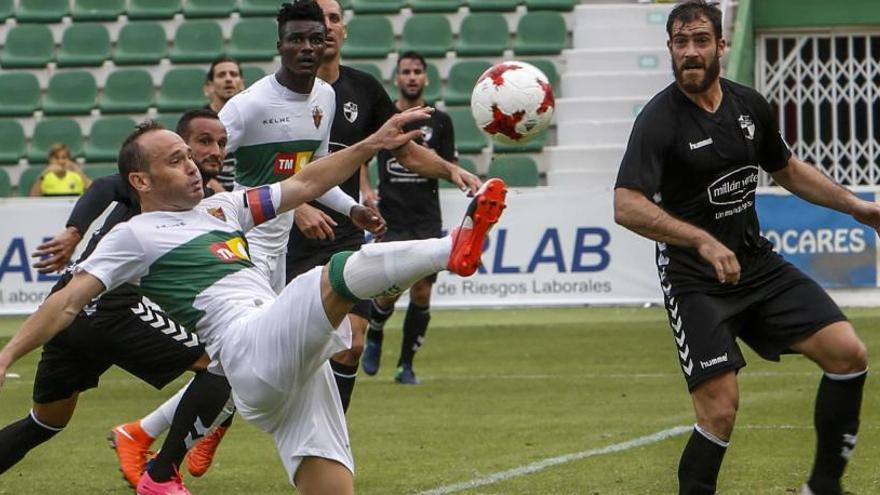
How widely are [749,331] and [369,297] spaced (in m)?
2.09

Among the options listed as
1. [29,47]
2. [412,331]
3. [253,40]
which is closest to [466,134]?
[253,40]

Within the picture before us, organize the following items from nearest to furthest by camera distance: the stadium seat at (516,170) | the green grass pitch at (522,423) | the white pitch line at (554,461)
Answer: the white pitch line at (554,461), the green grass pitch at (522,423), the stadium seat at (516,170)

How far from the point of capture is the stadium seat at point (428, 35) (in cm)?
2184

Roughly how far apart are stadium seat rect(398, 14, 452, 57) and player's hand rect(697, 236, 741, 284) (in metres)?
15.8

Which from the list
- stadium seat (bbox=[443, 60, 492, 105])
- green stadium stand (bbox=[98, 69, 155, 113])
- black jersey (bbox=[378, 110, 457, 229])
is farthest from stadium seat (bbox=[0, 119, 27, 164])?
black jersey (bbox=[378, 110, 457, 229])

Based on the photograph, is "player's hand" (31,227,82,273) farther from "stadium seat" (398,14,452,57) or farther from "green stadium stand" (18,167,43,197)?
"stadium seat" (398,14,452,57)

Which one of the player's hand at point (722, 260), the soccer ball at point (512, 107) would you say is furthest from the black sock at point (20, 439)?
the player's hand at point (722, 260)

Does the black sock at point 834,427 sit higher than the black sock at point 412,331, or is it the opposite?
the black sock at point 834,427

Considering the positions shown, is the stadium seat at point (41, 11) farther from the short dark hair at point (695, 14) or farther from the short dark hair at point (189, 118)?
the short dark hair at point (695, 14)

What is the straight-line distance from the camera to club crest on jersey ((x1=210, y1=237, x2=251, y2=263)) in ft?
20.5

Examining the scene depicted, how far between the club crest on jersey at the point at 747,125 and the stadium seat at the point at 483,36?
15.0 meters

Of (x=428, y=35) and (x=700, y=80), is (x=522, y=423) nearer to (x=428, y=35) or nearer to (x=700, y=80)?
(x=700, y=80)

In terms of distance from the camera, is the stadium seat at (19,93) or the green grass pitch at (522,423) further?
the stadium seat at (19,93)

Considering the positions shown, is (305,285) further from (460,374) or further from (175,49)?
(175,49)
